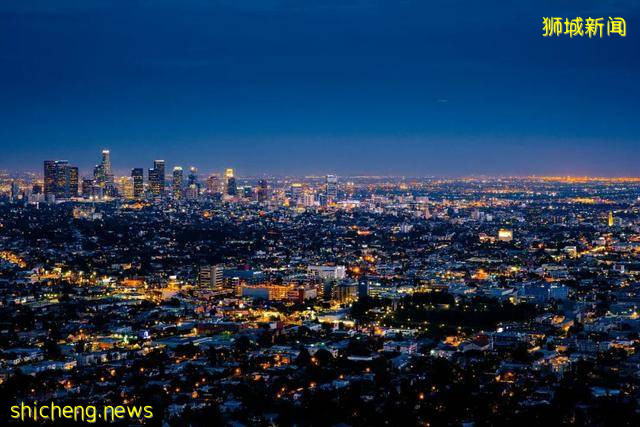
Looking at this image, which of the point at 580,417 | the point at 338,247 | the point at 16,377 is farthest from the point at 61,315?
the point at 338,247

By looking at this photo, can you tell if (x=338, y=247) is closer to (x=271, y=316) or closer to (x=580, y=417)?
(x=271, y=316)

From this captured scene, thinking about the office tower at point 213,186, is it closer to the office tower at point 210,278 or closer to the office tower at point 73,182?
the office tower at point 73,182

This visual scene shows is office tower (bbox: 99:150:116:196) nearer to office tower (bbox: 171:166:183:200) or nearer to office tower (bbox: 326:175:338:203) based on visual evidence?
office tower (bbox: 171:166:183:200)

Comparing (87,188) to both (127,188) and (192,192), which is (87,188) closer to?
(127,188)

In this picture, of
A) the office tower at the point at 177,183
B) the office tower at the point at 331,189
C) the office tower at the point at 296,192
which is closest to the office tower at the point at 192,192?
the office tower at the point at 177,183

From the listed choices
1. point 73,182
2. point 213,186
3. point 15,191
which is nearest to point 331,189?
point 213,186

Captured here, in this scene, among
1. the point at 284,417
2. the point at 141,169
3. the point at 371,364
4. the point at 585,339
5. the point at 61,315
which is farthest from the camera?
the point at 141,169
